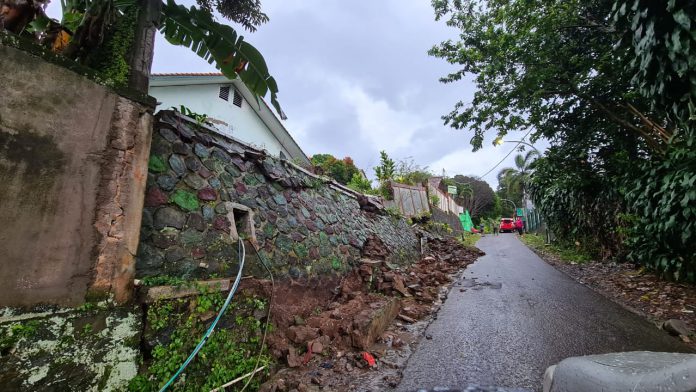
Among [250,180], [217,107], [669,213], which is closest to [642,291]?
[669,213]

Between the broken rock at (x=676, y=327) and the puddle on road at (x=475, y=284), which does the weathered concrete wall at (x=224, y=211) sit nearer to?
the puddle on road at (x=475, y=284)

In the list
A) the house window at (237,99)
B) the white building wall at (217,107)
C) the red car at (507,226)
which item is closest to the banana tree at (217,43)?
the white building wall at (217,107)

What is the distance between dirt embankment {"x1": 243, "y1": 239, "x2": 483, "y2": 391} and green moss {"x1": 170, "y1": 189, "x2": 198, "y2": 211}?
3.62 feet

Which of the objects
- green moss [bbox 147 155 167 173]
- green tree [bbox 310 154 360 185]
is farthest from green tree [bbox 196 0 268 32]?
green tree [bbox 310 154 360 185]

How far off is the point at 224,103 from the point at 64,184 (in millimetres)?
13021

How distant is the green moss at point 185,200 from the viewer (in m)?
3.40

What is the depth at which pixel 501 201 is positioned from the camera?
48.2 metres

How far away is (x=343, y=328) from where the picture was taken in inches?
163

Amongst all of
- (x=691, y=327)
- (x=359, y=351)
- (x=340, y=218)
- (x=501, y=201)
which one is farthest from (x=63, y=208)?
(x=501, y=201)

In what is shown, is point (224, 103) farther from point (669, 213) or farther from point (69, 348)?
point (669, 213)

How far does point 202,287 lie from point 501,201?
51684 millimetres

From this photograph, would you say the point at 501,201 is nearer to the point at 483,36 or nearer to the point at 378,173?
the point at 378,173

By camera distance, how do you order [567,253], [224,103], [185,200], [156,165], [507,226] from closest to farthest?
1. [156,165]
2. [185,200]
3. [567,253]
4. [224,103]
5. [507,226]

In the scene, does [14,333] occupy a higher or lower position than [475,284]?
higher
